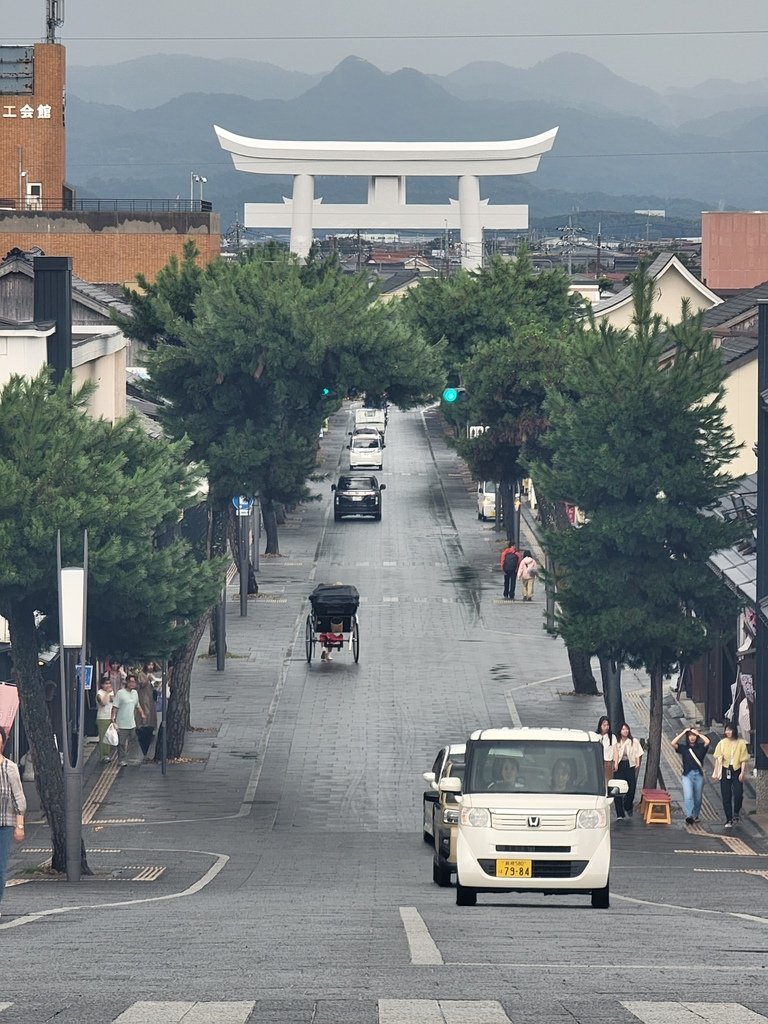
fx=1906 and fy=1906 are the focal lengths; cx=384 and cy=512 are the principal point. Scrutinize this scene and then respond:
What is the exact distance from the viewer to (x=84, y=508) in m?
25.6

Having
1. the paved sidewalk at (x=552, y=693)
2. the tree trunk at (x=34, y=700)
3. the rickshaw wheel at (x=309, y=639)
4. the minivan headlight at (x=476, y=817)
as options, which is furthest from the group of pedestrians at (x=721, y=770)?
the rickshaw wheel at (x=309, y=639)

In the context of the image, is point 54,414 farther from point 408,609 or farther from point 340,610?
point 408,609

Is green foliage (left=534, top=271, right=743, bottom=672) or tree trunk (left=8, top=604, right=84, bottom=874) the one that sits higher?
green foliage (left=534, top=271, right=743, bottom=672)

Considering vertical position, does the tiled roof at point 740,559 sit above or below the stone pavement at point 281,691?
above

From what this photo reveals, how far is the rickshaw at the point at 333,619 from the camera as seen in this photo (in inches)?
1827

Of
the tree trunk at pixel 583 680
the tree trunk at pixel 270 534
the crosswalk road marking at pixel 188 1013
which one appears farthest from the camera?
the tree trunk at pixel 270 534

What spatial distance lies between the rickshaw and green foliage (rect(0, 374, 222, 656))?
18.0 m

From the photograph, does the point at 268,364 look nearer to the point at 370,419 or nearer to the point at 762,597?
the point at 762,597

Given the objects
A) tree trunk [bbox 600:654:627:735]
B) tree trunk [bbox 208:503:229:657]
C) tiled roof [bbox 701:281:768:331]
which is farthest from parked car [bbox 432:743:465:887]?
tiled roof [bbox 701:281:768:331]

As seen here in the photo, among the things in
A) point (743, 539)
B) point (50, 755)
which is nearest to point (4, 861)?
point (50, 755)

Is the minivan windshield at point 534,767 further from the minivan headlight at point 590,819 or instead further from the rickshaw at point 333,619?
the rickshaw at point 333,619

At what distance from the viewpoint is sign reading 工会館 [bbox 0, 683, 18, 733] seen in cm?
3192

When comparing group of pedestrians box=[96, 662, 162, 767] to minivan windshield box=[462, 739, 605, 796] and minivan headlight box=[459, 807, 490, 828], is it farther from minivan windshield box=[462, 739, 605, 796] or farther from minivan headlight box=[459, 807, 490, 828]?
Answer: minivan headlight box=[459, 807, 490, 828]

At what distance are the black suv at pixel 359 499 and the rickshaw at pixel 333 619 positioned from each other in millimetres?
28707
